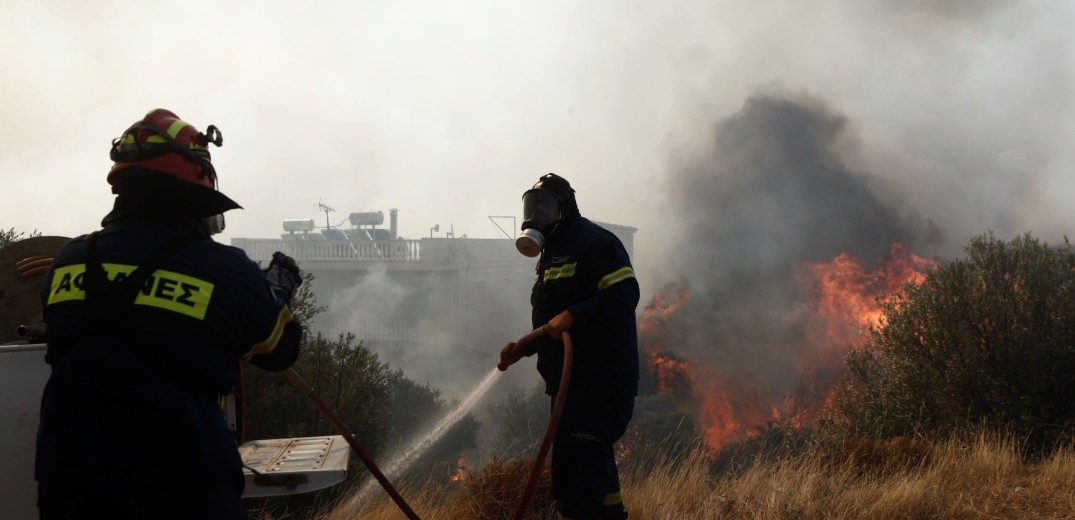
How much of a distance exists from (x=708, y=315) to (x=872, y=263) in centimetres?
1068

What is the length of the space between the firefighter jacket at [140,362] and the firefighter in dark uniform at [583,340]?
1.75 meters

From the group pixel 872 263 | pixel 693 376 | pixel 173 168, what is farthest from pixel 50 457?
pixel 872 263

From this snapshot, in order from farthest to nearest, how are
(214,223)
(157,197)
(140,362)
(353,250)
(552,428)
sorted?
1. (353,250)
2. (552,428)
3. (214,223)
4. (157,197)
5. (140,362)

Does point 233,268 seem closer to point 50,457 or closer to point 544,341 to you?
point 50,457

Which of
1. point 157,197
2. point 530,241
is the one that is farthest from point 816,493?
point 157,197

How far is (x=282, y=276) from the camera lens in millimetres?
2438

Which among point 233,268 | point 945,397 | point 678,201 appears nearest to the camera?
point 233,268

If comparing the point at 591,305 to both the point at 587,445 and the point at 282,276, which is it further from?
the point at 282,276

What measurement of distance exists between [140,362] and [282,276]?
1.99ft

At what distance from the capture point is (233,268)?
209 cm

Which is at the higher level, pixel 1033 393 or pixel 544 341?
pixel 544 341

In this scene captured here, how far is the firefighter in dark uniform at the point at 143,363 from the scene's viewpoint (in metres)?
1.92

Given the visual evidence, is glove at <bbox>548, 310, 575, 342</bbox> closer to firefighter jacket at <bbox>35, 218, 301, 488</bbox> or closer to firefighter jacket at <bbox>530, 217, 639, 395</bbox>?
firefighter jacket at <bbox>530, 217, 639, 395</bbox>

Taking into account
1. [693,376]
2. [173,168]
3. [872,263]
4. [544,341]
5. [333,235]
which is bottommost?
[693,376]
